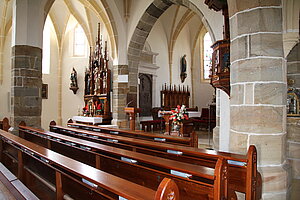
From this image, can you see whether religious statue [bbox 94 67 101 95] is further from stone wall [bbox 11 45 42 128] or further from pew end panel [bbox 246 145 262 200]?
pew end panel [bbox 246 145 262 200]

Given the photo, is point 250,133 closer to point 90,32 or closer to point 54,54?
point 90,32

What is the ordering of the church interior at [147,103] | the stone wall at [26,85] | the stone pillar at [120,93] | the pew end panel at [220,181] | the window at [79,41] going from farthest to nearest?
the window at [79,41], the stone pillar at [120,93], the stone wall at [26,85], the church interior at [147,103], the pew end panel at [220,181]

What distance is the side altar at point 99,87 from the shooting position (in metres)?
10.2

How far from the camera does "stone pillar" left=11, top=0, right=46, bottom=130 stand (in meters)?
5.73

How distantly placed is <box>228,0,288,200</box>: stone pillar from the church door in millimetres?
8851

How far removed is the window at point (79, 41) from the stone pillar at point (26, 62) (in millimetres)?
6798

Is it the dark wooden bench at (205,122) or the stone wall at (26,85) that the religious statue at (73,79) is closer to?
the stone wall at (26,85)

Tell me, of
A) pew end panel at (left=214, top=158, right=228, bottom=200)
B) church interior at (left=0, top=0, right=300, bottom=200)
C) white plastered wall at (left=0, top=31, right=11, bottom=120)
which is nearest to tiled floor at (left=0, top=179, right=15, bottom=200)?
church interior at (left=0, top=0, right=300, bottom=200)

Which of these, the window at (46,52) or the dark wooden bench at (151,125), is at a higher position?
the window at (46,52)

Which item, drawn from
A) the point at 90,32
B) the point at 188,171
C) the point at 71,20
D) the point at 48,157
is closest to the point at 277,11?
the point at 188,171

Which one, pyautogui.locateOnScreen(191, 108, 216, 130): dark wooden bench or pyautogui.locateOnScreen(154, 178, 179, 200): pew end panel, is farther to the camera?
pyautogui.locateOnScreen(191, 108, 216, 130): dark wooden bench

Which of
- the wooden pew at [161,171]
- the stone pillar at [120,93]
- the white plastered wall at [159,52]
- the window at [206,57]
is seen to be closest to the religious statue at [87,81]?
the stone pillar at [120,93]

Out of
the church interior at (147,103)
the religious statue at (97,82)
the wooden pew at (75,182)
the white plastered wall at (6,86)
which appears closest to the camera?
the wooden pew at (75,182)

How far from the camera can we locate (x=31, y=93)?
19.5ft
